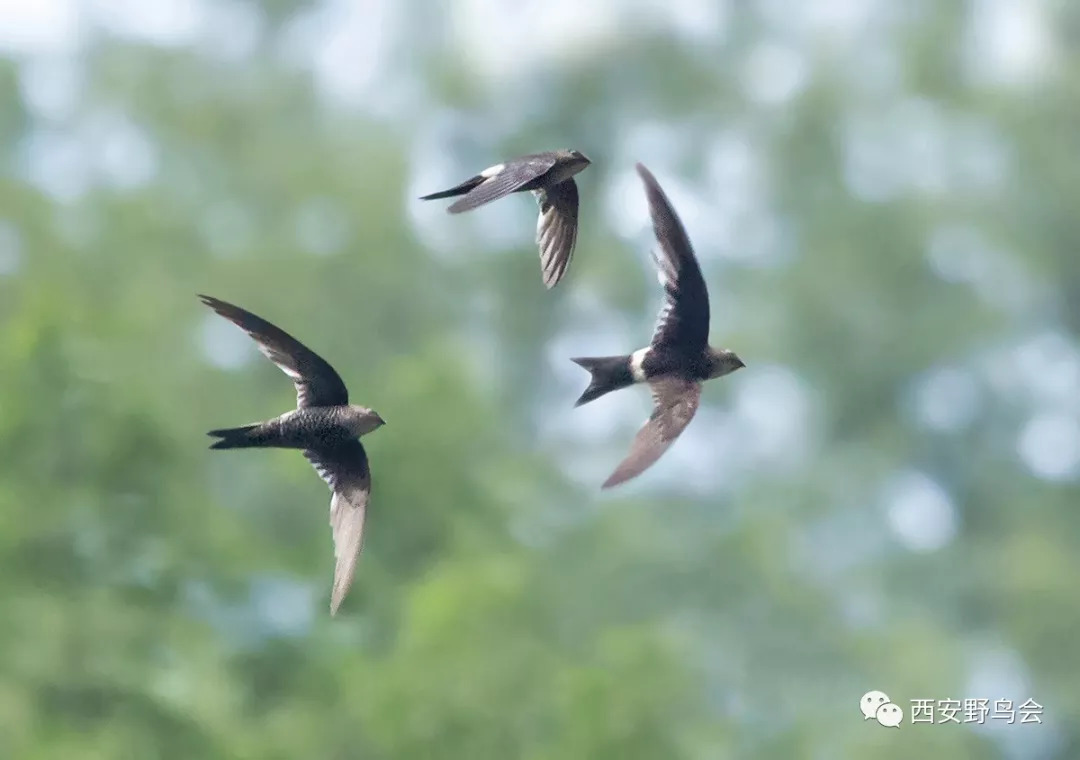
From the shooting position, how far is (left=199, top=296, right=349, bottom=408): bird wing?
148cm

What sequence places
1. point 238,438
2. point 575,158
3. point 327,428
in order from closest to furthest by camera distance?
1. point 238,438
2. point 327,428
3. point 575,158

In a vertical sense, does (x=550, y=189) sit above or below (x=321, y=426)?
above

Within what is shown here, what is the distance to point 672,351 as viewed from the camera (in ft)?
5.13

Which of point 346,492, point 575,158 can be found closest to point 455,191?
point 575,158

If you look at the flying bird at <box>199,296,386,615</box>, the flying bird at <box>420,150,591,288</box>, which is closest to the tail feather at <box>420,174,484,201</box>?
the flying bird at <box>420,150,591,288</box>

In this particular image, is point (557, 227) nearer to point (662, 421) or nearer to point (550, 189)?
point (550, 189)

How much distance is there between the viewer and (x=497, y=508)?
4988 mm

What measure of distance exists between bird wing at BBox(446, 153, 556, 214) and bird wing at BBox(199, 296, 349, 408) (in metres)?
0.24

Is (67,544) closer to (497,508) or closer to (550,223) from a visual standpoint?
(497,508)

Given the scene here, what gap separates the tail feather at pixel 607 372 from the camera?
4.99ft

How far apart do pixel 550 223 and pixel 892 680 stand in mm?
3848

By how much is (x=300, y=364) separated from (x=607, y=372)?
1.02 feet

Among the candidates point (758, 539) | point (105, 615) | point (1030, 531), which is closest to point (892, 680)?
point (758, 539)

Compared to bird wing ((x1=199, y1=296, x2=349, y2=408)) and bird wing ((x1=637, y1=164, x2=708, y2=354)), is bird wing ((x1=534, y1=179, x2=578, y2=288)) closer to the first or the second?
bird wing ((x1=637, y1=164, x2=708, y2=354))
